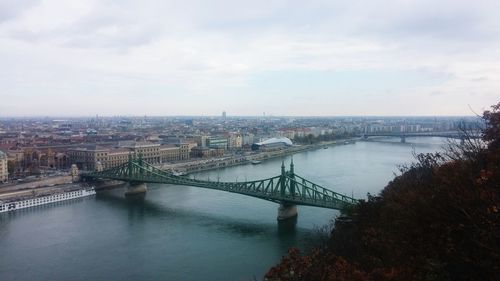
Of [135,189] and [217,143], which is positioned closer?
[135,189]

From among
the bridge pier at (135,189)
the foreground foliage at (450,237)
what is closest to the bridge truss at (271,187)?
the bridge pier at (135,189)

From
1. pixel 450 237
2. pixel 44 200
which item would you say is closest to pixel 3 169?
pixel 44 200

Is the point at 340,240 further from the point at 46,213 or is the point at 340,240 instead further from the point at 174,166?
the point at 174,166

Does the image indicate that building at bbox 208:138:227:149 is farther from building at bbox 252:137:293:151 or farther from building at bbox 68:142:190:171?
building at bbox 68:142:190:171

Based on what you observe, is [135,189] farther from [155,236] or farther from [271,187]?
[155,236]

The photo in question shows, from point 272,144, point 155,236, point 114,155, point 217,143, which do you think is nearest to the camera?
point 155,236

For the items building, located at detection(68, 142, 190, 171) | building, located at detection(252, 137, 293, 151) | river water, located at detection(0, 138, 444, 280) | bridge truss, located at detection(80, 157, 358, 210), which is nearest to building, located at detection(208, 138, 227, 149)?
building, located at detection(252, 137, 293, 151)

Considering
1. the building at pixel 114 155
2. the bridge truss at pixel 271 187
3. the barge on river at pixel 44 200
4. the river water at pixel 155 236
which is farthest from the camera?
the building at pixel 114 155

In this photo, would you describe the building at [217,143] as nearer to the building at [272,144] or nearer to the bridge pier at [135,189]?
the building at [272,144]
